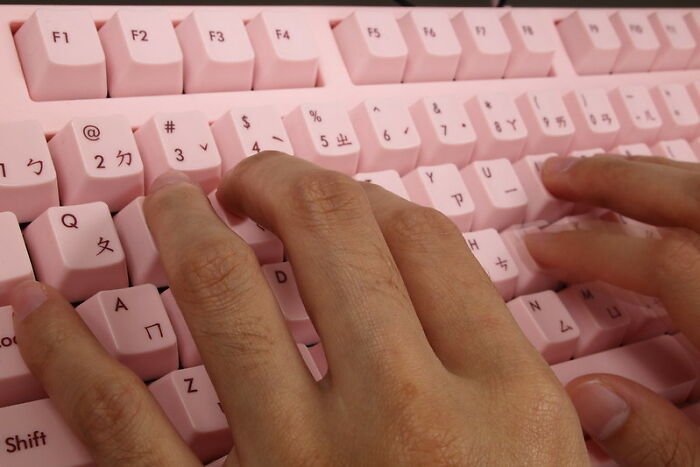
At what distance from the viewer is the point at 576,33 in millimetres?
828

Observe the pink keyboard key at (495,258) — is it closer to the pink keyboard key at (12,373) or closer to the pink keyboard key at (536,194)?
the pink keyboard key at (536,194)

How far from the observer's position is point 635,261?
0.65m

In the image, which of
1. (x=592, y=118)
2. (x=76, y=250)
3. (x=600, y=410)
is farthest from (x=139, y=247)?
(x=592, y=118)

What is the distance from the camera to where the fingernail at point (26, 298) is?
0.45 metres

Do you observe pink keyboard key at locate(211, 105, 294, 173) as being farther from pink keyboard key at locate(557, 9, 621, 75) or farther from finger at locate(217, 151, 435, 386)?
pink keyboard key at locate(557, 9, 621, 75)

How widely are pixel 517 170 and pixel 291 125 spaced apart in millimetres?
244

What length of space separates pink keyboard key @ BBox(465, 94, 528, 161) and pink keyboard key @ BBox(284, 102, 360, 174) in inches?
5.8

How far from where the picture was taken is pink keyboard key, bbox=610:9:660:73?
85 cm

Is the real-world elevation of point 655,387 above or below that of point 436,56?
below

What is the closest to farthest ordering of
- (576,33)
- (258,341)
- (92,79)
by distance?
(258,341) → (92,79) → (576,33)

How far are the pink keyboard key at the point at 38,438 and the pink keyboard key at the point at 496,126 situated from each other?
0.45 metres

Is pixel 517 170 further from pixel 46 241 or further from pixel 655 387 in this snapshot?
pixel 46 241

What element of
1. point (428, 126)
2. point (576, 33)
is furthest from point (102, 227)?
point (576, 33)

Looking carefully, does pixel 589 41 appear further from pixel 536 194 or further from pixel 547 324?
pixel 547 324
